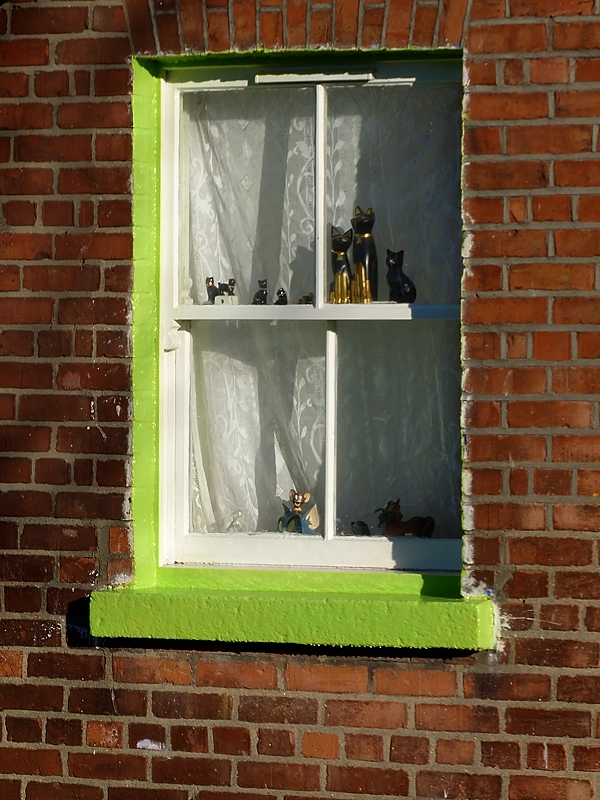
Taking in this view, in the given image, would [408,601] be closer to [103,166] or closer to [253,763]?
[253,763]

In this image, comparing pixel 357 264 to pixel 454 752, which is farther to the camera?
pixel 357 264

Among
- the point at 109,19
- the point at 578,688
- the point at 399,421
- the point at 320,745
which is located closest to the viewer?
the point at 578,688

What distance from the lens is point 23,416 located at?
3.22m

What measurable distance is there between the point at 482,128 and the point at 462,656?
5.41 feet

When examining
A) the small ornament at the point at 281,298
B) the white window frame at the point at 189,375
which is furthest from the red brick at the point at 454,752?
the small ornament at the point at 281,298

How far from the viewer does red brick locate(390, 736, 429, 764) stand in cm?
304

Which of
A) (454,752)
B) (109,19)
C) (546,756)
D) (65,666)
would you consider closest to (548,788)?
(546,756)

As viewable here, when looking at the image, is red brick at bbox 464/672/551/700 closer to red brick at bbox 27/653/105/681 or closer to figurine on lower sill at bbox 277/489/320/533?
figurine on lower sill at bbox 277/489/320/533

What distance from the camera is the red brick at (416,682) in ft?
9.96

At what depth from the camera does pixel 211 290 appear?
11.1 ft

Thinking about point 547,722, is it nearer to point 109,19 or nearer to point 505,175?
point 505,175

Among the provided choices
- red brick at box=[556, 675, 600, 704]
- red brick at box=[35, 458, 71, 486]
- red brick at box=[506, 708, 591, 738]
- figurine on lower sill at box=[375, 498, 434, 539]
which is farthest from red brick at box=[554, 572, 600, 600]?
red brick at box=[35, 458, 71, 486]

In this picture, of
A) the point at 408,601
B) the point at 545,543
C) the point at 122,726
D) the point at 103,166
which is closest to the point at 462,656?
the point at 408,601

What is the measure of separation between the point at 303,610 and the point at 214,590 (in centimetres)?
34
